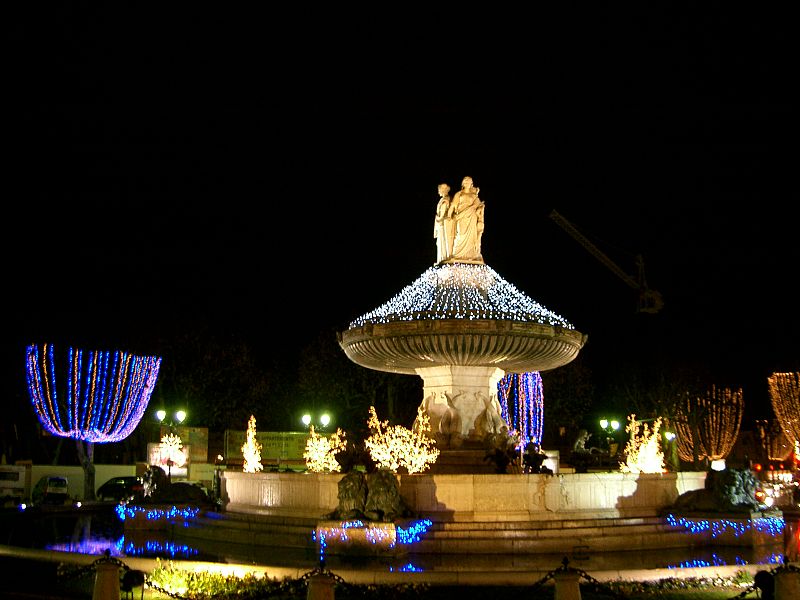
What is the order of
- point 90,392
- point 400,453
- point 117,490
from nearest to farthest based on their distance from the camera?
point 400,453, point 117,490, point 90,392

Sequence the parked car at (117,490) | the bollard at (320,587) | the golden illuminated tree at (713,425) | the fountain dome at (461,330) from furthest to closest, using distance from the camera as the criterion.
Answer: the golden illuminated tree at (713,425) → the parked car at (117,490) → the fountain dome at (461,330) → the bollard at (320,587)

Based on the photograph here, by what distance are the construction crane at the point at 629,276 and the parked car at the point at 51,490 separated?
4490 centimetres

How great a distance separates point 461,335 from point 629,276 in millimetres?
47322

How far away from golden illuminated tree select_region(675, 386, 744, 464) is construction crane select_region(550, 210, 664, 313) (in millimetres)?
14653

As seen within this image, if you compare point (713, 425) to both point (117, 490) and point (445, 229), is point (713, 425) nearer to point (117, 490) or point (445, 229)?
point (445, 229)

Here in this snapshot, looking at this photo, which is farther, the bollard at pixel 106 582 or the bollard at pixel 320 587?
the bollard at pixel 106 582

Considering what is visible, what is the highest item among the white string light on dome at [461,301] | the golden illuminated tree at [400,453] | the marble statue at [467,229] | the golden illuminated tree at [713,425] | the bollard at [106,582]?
the marble statue at [467,229]

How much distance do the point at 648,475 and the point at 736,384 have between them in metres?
33.4

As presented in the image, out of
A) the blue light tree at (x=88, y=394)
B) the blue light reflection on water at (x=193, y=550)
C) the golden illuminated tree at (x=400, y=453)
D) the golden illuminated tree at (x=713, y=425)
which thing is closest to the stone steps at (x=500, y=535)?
the blue light reflection on water at (x=193, y=550)

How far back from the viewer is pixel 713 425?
145 ft

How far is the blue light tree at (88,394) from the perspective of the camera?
27.9 metres

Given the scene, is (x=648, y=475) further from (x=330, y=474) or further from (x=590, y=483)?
(x=330, y=474)

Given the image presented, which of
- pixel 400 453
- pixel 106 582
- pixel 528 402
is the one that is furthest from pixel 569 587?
pixel 528 402

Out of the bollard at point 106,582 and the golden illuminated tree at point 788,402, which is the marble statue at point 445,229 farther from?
the golden illuminated tree at point 788,402
